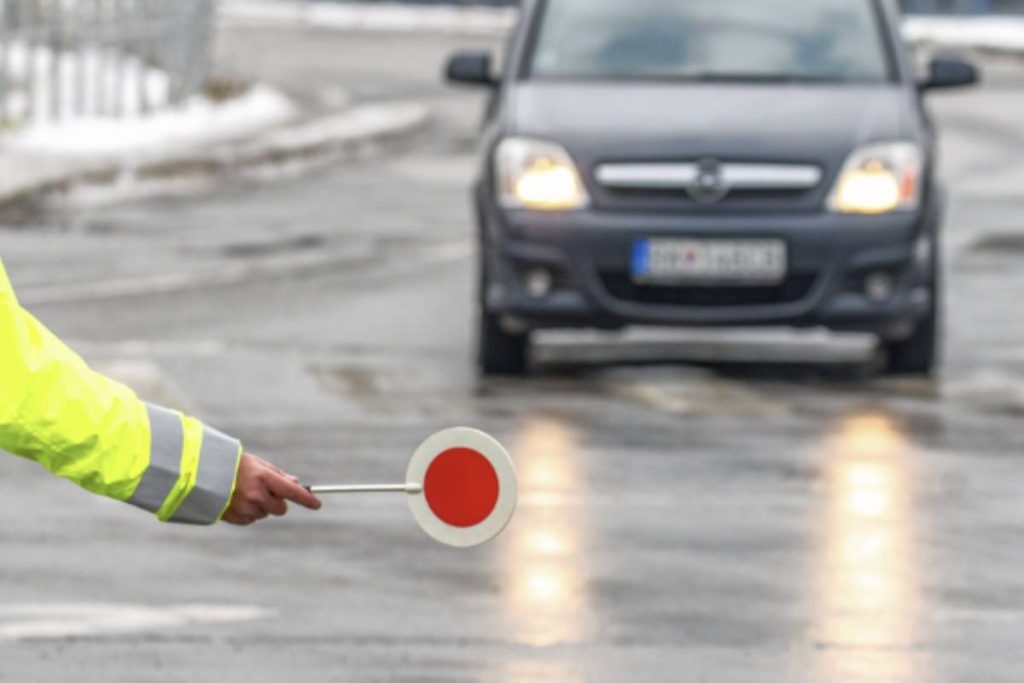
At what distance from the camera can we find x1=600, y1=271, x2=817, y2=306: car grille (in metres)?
12.4

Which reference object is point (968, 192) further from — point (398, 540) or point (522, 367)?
point (398, 540)

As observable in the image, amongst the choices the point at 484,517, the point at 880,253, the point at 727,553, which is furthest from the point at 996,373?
the point at 484,517

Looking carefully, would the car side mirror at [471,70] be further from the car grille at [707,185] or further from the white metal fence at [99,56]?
the white metal fence at [99,56]

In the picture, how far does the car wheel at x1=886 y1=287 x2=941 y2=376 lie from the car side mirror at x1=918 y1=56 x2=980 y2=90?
3.33 feet

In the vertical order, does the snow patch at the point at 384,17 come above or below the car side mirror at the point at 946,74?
below

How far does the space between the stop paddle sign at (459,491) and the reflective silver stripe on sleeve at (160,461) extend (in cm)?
33

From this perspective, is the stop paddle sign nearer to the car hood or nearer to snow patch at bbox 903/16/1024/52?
the car hood

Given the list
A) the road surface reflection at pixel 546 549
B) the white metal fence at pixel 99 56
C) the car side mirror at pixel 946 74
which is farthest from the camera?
Answer: the white metal fence at pixel 99 56

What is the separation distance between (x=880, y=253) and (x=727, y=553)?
4120mm

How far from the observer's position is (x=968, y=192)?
2323 cm

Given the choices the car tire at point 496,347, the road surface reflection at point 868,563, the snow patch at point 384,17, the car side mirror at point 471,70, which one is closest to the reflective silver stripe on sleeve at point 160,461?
the road surface reflection at point 868,563

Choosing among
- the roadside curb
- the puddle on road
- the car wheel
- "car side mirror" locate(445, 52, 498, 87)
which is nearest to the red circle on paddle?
the puddle on road

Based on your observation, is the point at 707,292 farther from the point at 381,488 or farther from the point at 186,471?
the point at 186,471

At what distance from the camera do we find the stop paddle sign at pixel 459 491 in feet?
15.3
